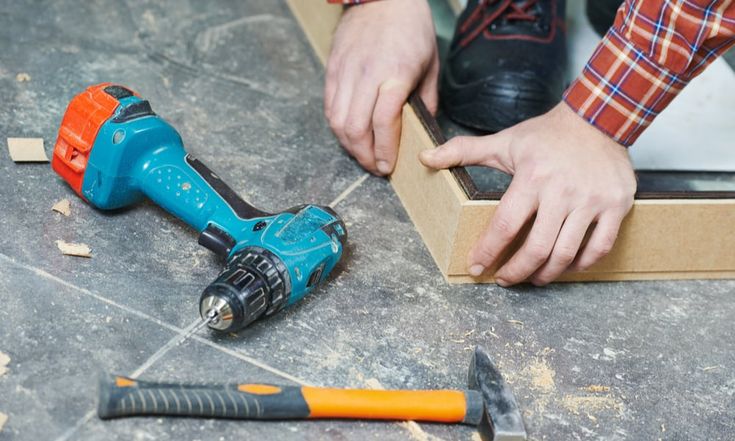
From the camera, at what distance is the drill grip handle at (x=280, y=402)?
1042 millimetres

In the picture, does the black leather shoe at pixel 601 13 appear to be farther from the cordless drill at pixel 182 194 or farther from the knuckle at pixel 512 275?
the cordless drill at pixel 182 194

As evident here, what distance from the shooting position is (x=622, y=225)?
56.4 inches

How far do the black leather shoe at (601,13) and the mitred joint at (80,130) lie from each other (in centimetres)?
125

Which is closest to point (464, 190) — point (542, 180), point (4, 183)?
point (542, 180)

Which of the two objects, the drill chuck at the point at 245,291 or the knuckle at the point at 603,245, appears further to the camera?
the knuckle at the point at 603,245

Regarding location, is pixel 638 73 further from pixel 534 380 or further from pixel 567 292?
pixel 534 380

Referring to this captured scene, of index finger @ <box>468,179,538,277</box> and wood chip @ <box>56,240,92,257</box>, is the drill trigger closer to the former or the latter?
wood chip @ <box>56,240,92,257</box>

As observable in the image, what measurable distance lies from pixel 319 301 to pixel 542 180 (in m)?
0.38

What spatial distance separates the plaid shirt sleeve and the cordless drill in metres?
0.44

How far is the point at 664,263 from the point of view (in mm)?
1504

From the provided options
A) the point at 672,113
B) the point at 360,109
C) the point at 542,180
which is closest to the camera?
the point at 542,180

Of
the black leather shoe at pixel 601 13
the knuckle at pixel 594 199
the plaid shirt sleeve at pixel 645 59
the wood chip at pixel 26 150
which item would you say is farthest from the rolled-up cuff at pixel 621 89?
the wood chip at pixel 26 150

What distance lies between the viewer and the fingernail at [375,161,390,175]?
5.29 ft

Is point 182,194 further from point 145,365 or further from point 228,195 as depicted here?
point 145,365
